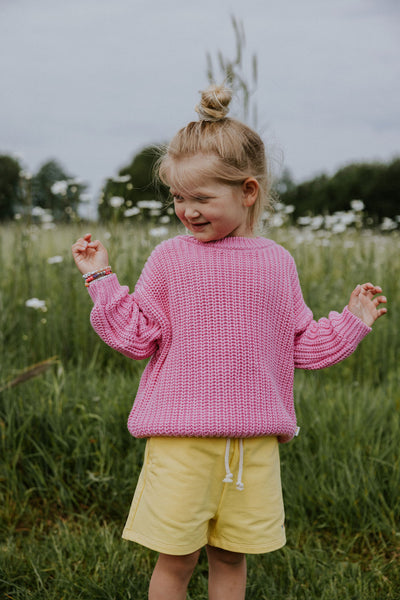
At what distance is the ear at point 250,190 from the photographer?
173 cm

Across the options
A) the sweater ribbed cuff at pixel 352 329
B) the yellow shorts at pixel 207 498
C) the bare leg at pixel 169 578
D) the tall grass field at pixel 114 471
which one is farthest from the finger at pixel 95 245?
the tall grass field at pixel 114 471

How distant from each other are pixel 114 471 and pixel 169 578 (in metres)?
1.01

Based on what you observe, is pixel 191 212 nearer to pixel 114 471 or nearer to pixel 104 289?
pixel 104 289

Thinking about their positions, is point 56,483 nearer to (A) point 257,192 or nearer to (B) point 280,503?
(B) point 280,503

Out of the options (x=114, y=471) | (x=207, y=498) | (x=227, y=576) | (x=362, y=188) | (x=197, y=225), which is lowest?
(x=362, y=188)

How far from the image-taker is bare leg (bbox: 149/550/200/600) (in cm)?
173

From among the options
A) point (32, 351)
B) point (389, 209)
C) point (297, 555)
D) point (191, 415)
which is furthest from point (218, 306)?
point (389, 209)

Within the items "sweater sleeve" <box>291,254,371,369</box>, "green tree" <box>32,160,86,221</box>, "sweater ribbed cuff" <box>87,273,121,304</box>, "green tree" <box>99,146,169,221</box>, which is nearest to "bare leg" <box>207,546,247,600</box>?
"sweater sleeve" <box>291,254,371,369</box>

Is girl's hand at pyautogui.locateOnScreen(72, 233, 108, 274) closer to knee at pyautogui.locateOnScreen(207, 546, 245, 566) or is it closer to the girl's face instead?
the girl's face

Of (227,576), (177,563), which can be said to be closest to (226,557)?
(227,576)

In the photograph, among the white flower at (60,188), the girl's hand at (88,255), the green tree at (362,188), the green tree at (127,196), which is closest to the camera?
the girl's hand at (88,255)

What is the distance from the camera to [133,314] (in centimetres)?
174

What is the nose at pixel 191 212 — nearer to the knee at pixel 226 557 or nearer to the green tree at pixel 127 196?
the green tree at pixel 127 196

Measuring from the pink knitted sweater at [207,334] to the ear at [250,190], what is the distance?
4.1 inches
